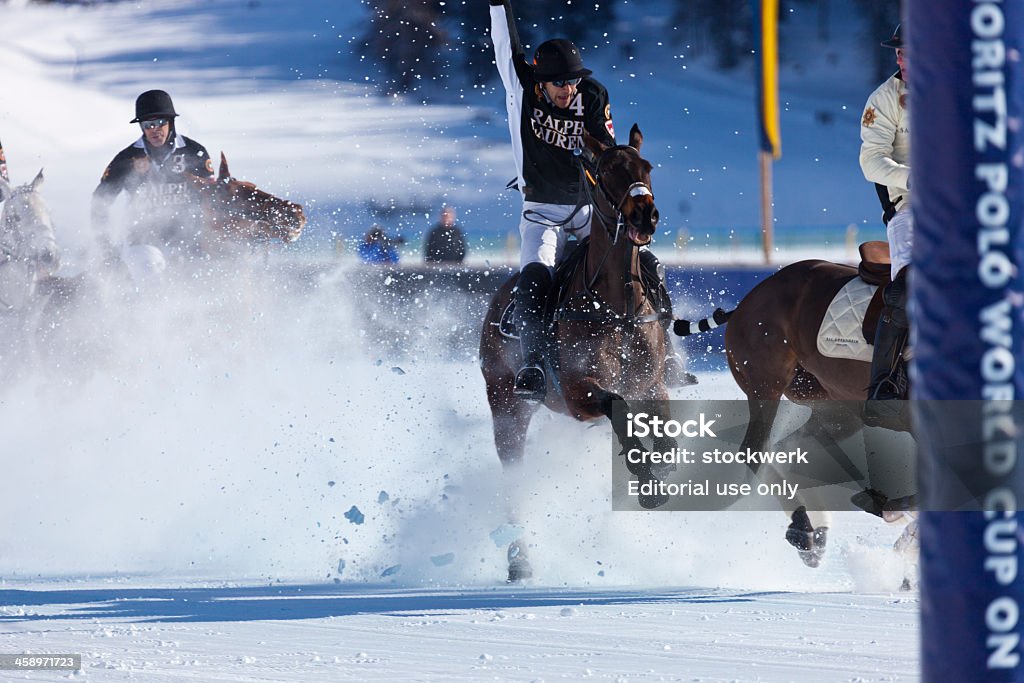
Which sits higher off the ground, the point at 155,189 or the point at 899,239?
the point at 155,189

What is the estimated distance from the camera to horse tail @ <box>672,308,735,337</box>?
21.4ft

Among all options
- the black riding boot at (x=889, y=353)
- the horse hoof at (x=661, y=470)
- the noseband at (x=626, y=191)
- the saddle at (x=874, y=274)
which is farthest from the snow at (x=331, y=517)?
the noseband at (x=626, y=191)

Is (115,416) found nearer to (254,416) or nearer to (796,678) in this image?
(254,416)

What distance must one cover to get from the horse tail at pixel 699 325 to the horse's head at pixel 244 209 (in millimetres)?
3434

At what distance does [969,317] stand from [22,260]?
30.7ft

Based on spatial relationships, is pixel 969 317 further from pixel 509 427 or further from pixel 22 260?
pixel 22 260

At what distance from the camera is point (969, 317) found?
1.01m

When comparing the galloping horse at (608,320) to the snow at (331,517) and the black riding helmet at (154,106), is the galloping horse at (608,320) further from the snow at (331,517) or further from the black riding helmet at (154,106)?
the black riding helmet at (154,106)

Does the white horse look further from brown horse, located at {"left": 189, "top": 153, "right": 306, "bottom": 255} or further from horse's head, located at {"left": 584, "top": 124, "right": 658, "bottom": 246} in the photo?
horse's head, located at {"left": 584, "top": 124, "right": 658, "bottom": 246}

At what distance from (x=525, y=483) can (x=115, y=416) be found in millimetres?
3803

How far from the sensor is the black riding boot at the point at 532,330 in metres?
6.33

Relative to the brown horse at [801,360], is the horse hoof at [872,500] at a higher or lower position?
lower

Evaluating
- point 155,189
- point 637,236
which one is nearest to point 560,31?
point 155,189

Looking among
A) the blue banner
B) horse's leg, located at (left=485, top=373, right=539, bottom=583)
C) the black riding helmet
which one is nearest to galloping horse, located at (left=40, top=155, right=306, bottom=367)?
the black riding helmet
